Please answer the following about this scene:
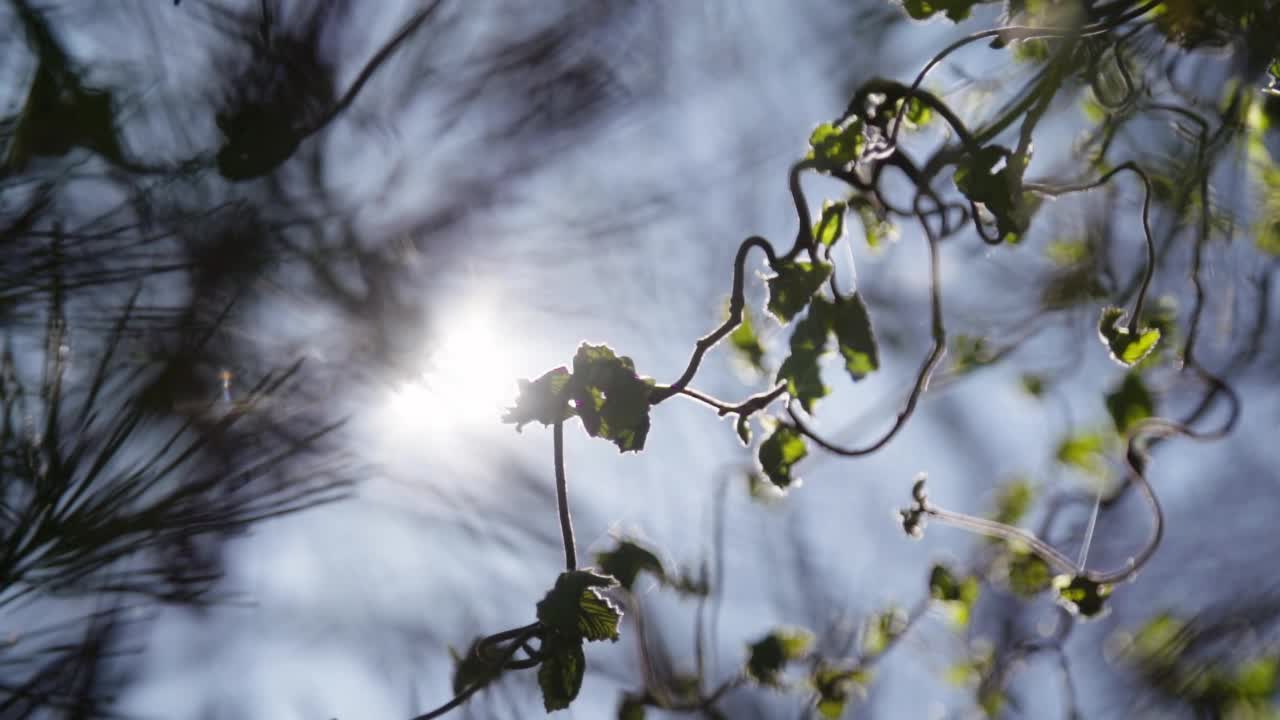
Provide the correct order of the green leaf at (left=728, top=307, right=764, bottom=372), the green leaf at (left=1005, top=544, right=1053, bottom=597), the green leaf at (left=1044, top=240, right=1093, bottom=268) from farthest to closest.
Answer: the green leaf at (left=1044, top=240, right=1093, bottom=268)
the green leaf at (left=1005, top=544, right=1053, bottom=597)
the green leaf at (left=728, top=307, right=764, bottom=372)

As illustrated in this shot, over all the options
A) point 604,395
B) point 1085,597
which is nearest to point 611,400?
point 604,395

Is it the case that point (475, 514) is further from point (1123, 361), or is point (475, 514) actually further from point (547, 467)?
Result: point (1123, 361)

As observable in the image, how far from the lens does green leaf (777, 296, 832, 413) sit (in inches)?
28.8

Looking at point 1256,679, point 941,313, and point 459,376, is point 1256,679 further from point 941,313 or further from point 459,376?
point 459,376

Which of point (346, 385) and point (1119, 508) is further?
point (1119, 508)

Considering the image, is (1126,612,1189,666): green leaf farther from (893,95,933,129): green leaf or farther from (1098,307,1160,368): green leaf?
(893,95,933,129): green leaf

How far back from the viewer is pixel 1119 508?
5.68 feet

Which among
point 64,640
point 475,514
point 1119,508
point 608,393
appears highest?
point 475,514

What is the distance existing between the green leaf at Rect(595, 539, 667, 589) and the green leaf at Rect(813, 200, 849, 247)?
330 mm

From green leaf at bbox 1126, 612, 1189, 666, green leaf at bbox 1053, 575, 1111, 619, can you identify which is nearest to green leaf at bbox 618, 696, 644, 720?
green leaf at bbox 1053, 575, 1111, 619

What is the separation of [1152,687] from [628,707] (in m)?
0.97

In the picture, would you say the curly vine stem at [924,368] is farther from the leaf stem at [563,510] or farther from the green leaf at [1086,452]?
the green leaf at [1086,452]

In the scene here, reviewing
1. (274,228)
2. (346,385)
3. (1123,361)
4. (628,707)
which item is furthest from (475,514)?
(1123,361)

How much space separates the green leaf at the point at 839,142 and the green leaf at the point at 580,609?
1.39 ft
